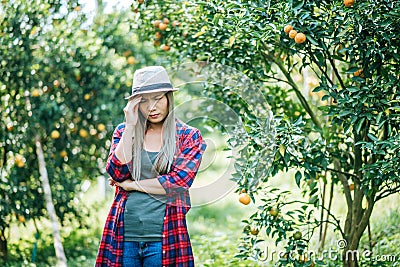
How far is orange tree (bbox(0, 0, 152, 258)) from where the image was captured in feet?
12.4

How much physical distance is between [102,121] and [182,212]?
2.26 meters

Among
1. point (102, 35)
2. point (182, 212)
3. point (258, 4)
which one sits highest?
point (102, 35)

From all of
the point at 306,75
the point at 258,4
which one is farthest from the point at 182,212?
the point at 306,75

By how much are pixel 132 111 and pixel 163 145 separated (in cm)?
18

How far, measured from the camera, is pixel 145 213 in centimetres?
222

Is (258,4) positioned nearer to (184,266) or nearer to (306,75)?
(184,266)

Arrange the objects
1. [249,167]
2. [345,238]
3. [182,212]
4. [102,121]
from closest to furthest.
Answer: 1. [182,212]
2. [249,167]
3. [345,238]
4. [102,121]

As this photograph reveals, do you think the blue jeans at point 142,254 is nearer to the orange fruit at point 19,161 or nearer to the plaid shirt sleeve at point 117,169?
the plaid shirt sleeve at point 117,169

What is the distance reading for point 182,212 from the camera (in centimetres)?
228

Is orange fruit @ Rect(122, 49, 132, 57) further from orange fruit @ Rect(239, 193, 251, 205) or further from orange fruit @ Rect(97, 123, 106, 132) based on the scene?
orange fruit @ Rect(239, 193, 251, 205)

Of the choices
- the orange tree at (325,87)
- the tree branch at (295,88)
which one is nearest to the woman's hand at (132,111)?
the orange tree at (325,87)

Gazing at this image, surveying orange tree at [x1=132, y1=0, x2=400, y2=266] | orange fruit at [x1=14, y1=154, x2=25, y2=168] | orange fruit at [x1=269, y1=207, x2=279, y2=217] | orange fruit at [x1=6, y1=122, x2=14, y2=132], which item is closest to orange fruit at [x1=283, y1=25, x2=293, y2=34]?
orange tree at [x1=132, y1=0, x2=400, y2=266]

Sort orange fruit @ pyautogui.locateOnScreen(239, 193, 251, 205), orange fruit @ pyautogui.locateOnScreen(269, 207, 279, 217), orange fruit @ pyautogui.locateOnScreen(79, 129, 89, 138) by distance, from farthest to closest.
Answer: orange fruit @ pyautogui.locateOnScreen(79, 129, 89, 138)
orange fruit @ pyautogui.locateOnScreen(269, 207, 279, 217)
orange fruit @ pyautogui.locateOnScreen(239, 193, 251, 205)

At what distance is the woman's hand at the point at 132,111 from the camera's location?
7.21ft
